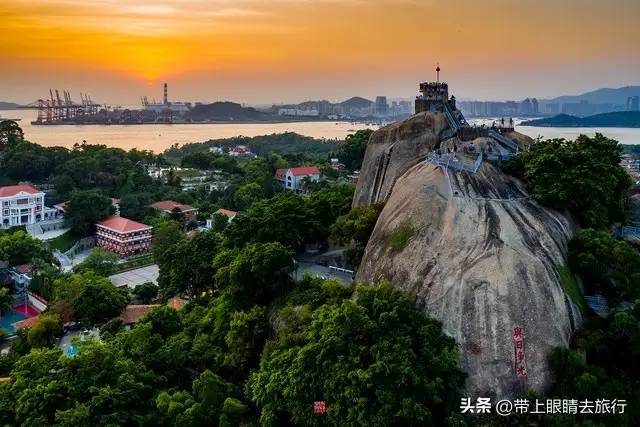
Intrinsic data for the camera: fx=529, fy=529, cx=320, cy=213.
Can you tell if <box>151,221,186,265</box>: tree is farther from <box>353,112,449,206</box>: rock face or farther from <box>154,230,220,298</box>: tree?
<box>353,112,449,206</box>: rock face

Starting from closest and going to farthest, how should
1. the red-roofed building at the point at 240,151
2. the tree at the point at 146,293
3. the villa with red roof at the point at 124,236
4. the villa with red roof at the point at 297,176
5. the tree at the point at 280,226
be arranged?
1. the tree at the point at 280,226
2. the tree at the point at 146,293
3. the villa with red roof at the point at 124,236
4. the villa with red roof at the point at 297,176
5. the red-roofed building at the point at 240,151

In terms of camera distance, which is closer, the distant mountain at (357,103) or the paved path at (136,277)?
the paved path at (136,277)

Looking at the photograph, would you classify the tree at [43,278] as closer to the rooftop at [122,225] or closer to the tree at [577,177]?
the rooftop at [122,225]

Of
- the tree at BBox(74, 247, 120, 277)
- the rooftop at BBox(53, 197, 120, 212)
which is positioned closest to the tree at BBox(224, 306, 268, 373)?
the tree at BBox(74, 247, 120, 277)

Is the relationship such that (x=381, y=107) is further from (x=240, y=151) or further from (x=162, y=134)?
(x=240, y=151)

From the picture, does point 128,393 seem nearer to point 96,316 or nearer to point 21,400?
point 21,400

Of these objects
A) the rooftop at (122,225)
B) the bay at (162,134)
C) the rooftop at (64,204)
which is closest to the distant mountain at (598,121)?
the bay at (162,134)

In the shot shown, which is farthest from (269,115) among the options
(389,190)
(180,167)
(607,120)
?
(389,190)
